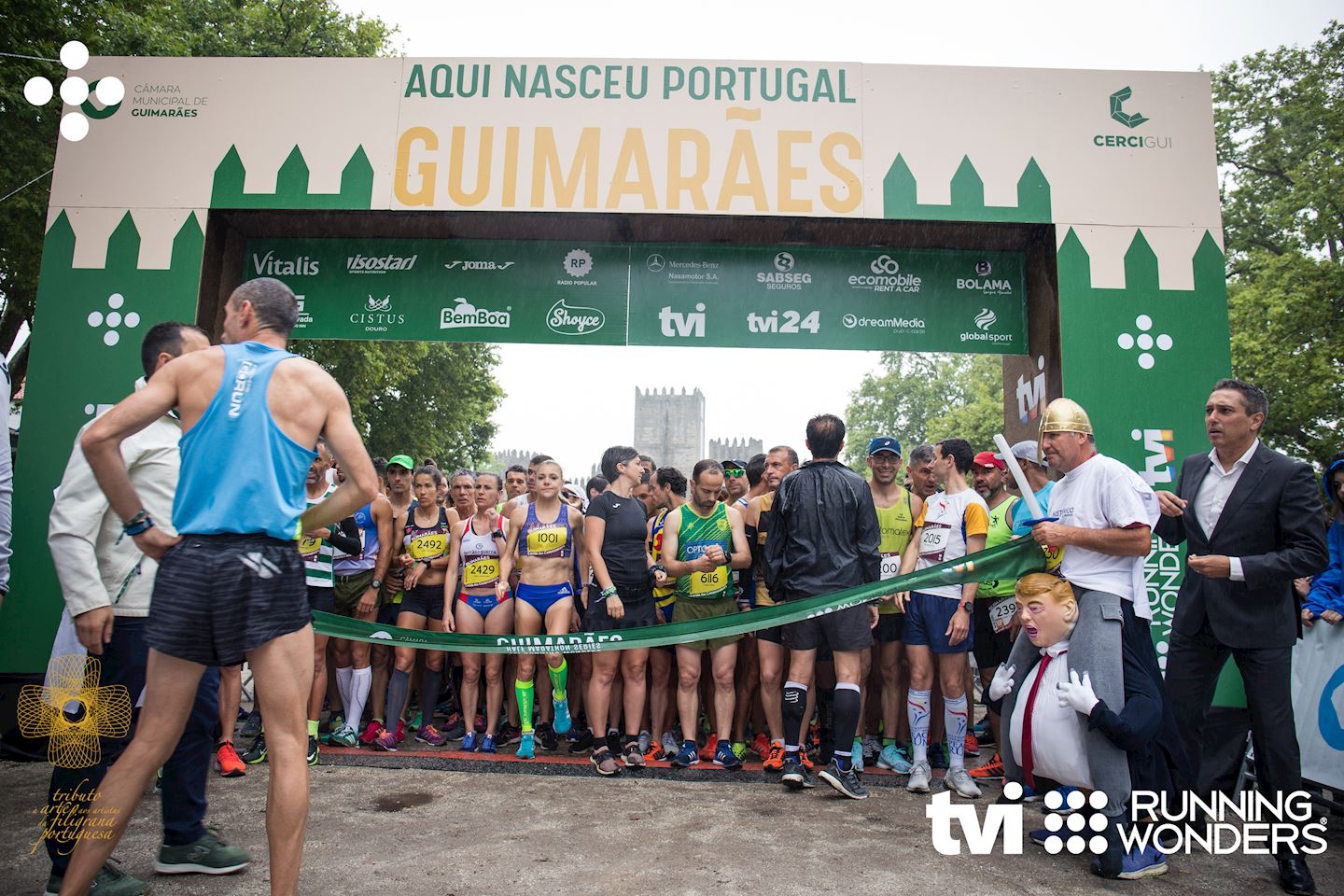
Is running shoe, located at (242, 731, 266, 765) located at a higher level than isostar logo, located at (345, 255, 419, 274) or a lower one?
lower

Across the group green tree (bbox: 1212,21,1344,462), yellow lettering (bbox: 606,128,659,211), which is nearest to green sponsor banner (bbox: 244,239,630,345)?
yellow lettering (bbox: 606,128,659,211)

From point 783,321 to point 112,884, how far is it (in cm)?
588

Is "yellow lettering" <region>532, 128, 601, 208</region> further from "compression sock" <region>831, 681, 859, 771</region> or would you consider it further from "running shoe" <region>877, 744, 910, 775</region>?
"running shoe" <region>877, 744, 910, 775</region>

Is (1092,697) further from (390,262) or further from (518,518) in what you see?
(390,262)

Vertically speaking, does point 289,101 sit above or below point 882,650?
above

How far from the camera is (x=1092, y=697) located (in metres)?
3.61

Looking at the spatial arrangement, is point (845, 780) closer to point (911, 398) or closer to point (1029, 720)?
point (1029, 720)

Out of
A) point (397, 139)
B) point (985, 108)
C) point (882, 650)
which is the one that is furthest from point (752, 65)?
point (882, 650)

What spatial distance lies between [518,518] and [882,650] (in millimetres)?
2809

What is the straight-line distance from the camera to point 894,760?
5.94 metres

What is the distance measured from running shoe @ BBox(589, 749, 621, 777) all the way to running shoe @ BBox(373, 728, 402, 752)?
5.01ft

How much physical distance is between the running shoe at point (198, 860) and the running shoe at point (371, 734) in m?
2.64

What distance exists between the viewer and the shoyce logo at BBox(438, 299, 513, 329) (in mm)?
7527

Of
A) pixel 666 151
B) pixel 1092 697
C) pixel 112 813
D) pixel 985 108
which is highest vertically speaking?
pixel 985 108
